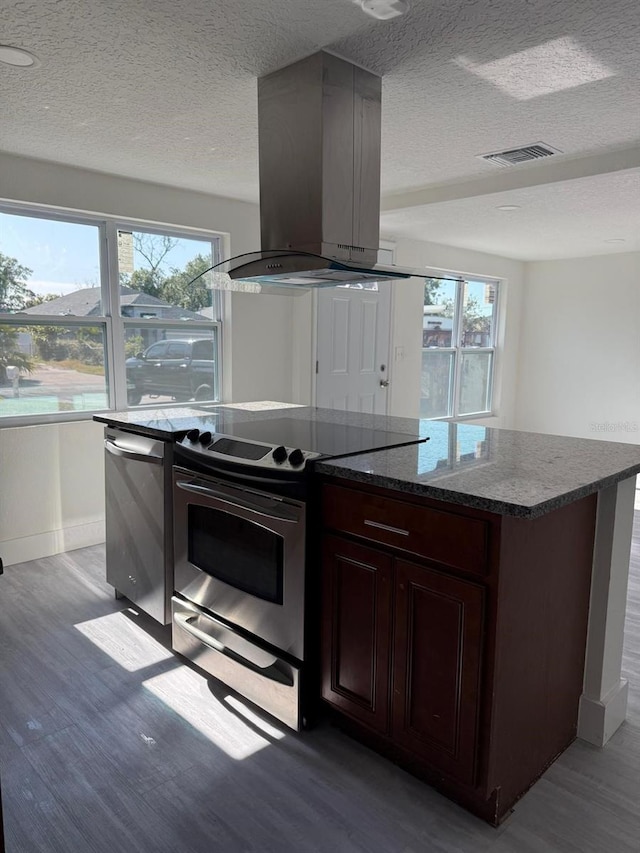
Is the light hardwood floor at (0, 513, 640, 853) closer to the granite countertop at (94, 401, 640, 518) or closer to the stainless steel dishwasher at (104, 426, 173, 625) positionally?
the stainless steel dishwasher at (104, 426, 173, 625)

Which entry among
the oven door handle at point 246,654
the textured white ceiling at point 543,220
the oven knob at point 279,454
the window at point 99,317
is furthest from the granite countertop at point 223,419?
the textured white ceiling at point 543,220

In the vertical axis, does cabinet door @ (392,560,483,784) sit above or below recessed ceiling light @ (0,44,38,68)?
below

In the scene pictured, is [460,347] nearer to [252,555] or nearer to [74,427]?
[74,427]

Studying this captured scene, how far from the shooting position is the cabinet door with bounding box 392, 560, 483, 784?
1620 millimetres

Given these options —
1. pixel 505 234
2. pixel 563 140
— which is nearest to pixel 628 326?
pixel 505 234

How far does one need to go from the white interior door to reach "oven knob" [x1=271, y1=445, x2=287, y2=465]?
2990 mm

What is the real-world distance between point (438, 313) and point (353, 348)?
55.1 inches

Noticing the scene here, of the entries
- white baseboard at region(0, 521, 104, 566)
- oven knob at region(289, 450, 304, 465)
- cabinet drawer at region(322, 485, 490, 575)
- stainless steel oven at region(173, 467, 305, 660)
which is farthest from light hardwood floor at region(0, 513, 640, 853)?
white baseboard at region(0, 521, 104, 566)

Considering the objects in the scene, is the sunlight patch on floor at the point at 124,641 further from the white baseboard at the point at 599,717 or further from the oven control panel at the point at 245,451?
the white baseboard at the point at 599,717

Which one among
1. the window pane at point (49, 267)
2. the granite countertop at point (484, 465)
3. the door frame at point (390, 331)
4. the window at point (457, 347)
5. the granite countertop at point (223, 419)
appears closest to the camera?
the granite countertop at point (484, 465)

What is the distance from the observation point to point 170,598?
2.65 meters

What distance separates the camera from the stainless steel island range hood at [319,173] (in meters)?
2.22

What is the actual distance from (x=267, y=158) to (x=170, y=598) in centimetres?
190

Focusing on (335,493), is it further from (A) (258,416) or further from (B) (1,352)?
(B) (1,352)
